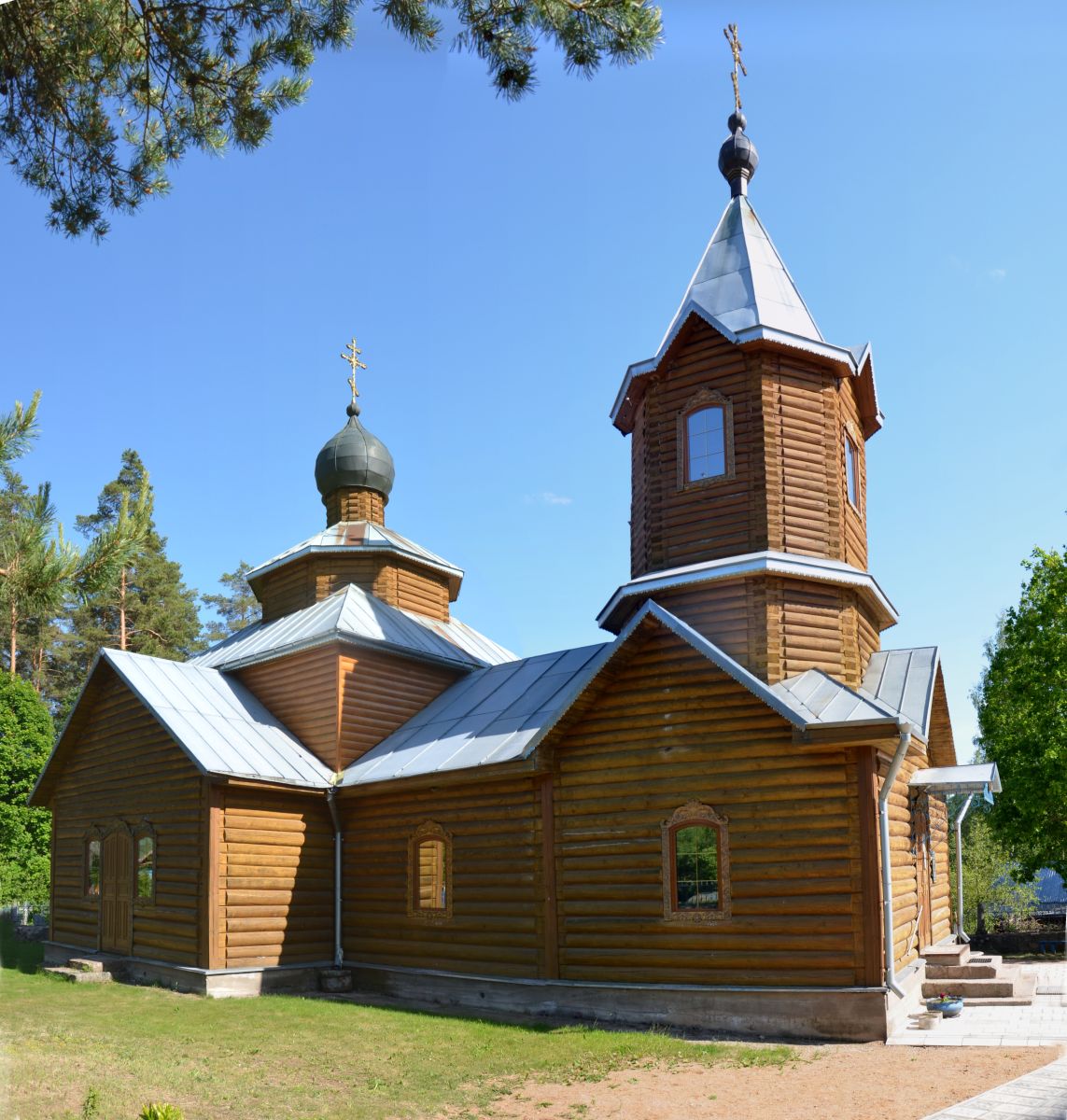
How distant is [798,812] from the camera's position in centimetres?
1207

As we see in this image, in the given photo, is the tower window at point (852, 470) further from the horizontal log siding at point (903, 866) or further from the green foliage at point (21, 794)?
A: the green foliage at point (21, 794)

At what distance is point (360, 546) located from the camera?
2055 cm

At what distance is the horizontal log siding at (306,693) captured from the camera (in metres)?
17.9

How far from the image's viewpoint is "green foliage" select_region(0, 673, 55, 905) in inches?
1100

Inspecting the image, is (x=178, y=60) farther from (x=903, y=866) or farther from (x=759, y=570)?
(x=903, y=866)

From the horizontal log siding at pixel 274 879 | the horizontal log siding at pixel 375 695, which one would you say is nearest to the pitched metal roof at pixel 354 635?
the horizontal log siding at pixel 375 695

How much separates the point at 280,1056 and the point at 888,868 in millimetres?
6704

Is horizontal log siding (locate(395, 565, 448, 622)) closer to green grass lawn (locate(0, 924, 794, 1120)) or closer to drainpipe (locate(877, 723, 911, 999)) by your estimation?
green grass lawn (locate(0, 924, 794, 1120))

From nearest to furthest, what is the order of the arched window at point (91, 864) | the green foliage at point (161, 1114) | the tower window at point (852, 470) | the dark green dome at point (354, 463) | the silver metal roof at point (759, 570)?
the green foliage at point (161, 1114), the silver metal roof at point (759, 570), the tower window at point (852, 470), the arched window at point (91, 864), the dark green dome at point (354, 463)

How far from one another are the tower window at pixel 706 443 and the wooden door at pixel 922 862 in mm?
5420

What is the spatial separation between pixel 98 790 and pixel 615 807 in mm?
10355

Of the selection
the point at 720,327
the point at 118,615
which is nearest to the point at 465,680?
the point at 720,327

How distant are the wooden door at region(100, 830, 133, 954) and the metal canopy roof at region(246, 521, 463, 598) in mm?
5913

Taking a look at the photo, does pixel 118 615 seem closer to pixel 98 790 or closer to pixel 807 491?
pixel 98 790
